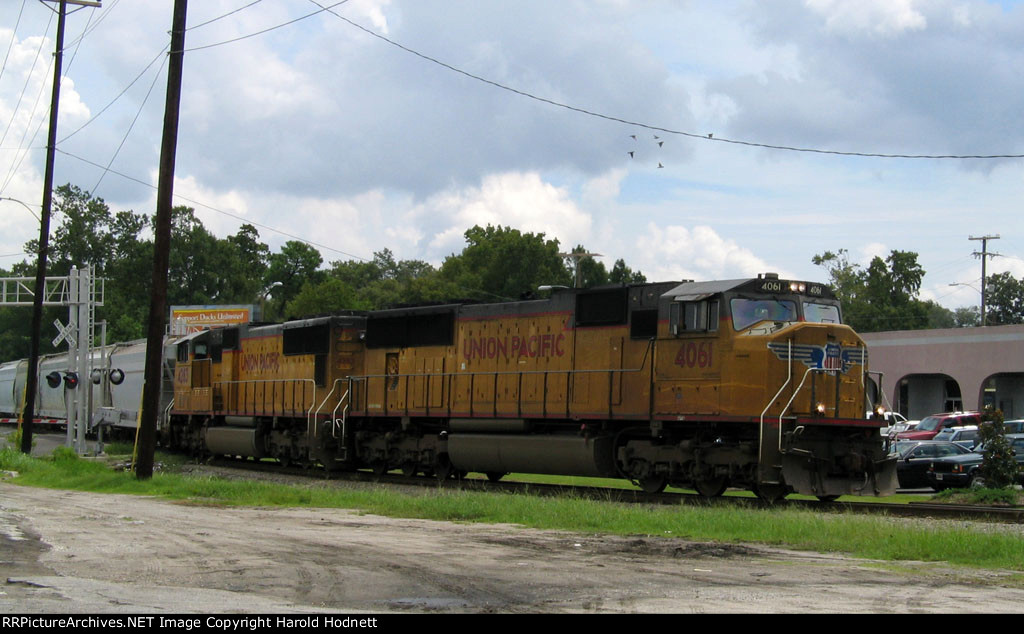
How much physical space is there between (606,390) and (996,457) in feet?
27.4

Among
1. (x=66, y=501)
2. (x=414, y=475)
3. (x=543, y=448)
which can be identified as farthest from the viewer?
(x=414, y=475)

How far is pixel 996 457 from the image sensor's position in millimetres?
21750

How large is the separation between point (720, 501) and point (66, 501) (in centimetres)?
A: 1172

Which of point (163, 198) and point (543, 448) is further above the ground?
point (163, 198)

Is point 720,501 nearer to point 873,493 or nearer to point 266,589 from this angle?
point 873,493

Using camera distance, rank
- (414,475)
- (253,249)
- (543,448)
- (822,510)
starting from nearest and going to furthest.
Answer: (822,510) → (543,448) → (414,475) → (253,249)

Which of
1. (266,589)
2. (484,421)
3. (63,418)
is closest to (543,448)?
(484,421)

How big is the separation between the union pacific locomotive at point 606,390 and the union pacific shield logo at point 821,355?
32mm

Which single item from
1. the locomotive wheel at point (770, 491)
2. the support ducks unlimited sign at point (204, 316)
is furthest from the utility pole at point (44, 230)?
the support ducks unlimited sign at point (204, 316)

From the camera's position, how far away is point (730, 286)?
60.1 ft

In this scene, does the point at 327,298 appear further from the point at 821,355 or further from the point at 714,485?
the point at 821,355

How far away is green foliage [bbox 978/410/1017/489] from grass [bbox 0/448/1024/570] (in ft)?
24.1

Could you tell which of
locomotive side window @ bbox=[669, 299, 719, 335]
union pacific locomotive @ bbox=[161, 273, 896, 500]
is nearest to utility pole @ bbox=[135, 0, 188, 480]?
union pacific locomotive @ bbox=[161, 273, 896, 500]

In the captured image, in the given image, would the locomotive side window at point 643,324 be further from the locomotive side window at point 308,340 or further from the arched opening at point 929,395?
the arched opening at point 929,395
